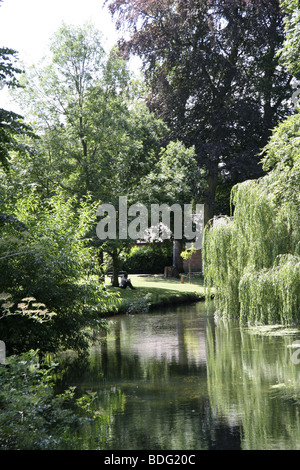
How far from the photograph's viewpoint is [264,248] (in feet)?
53.9

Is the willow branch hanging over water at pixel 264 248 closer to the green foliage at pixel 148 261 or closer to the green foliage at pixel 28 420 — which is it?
the green foliage at pixel 28 420

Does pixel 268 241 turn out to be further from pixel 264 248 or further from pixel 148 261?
pixel 148 261

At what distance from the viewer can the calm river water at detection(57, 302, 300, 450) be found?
7.53 m

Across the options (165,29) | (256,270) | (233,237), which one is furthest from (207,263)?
(165,29)

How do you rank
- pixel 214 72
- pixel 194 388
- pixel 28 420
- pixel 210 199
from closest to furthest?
pixel 28 420 → pixel 194 388 → pixel 214 72 → pixel 210 199

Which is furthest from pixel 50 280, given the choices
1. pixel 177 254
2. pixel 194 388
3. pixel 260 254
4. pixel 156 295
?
pixel 177 254

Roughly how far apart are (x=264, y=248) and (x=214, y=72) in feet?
52.2

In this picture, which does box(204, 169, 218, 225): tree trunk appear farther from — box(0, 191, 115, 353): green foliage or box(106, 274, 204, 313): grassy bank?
box(0, 191, 115, 353): green foliage

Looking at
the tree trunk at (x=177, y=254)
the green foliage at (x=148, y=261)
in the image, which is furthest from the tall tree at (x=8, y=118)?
the green foliage at (x=148, y=261)

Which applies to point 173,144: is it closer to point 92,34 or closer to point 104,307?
point 92,34

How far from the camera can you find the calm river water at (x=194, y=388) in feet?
24.7

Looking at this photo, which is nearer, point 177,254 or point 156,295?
point 156,295

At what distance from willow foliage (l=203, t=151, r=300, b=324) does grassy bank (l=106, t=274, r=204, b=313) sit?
3955 millimetres

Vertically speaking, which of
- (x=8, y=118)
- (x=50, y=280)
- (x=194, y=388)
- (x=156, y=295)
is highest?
(x=8, y=118)
